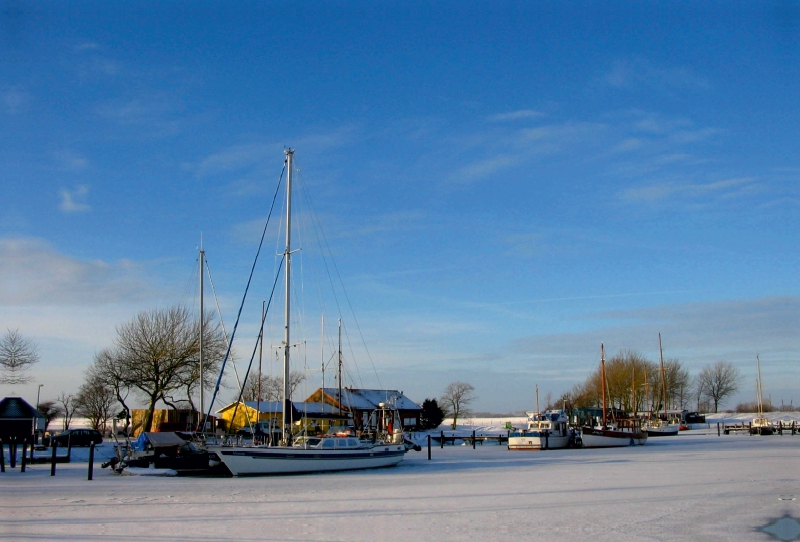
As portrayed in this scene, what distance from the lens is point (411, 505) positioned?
72.1 feet

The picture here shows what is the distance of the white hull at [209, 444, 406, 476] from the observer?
33.5 metres

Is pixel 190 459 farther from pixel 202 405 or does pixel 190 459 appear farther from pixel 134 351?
pixel 134 351

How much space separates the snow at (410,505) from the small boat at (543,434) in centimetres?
2425

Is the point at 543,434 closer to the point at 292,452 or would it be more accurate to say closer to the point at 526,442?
the point at 526,442

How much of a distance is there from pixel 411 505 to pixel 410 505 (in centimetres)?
3

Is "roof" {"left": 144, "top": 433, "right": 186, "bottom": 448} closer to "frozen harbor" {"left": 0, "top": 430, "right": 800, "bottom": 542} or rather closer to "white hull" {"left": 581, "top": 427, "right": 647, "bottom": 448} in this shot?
"frozen harbor" {"left": 0, "top": 430, "right": 800, "bottom": 542}

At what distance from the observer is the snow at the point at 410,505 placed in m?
17.3

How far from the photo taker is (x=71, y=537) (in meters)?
16.4

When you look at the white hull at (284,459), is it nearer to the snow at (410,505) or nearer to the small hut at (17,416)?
the snow at (410,505)

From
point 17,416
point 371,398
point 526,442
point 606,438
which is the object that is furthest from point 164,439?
point 371,398

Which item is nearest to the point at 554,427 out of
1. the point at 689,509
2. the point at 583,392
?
the point at 689,509

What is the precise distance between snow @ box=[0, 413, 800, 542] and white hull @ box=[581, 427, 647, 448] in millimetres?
31336

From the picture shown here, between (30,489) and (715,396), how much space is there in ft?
496

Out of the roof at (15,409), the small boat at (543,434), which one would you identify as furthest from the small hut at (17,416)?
the small boat at (543,434)
